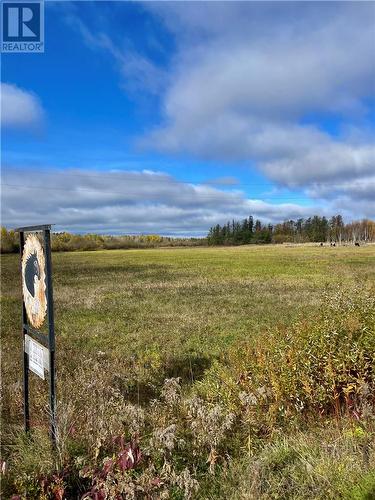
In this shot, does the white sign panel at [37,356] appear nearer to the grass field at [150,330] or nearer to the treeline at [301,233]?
the grass field at [150,330]

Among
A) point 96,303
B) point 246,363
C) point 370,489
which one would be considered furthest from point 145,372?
point 96,303

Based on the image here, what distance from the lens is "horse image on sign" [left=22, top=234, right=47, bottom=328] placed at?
4.16 m

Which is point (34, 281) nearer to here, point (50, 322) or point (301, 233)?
point (50, 322)

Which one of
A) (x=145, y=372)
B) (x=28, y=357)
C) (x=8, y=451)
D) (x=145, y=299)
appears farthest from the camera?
(x=145, y=299)

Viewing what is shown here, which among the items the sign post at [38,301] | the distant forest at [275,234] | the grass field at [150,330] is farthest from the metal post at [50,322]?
the distant forest at [275,234]

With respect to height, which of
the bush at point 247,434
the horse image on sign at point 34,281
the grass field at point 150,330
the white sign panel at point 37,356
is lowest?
the grass field at point 150,330

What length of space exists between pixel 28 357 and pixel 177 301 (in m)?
13.4

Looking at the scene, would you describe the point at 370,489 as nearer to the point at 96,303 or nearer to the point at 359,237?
the point at 96,303

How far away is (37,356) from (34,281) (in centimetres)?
82

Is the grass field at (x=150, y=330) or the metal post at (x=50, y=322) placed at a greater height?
the metal post at (x=50, y=322)

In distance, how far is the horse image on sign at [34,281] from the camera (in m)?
4.16

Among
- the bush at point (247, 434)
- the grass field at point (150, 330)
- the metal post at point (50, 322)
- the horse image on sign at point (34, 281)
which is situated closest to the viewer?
the bush at point (247, 434)

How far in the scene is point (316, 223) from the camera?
171 meters

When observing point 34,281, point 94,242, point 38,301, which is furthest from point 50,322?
point 94,242
